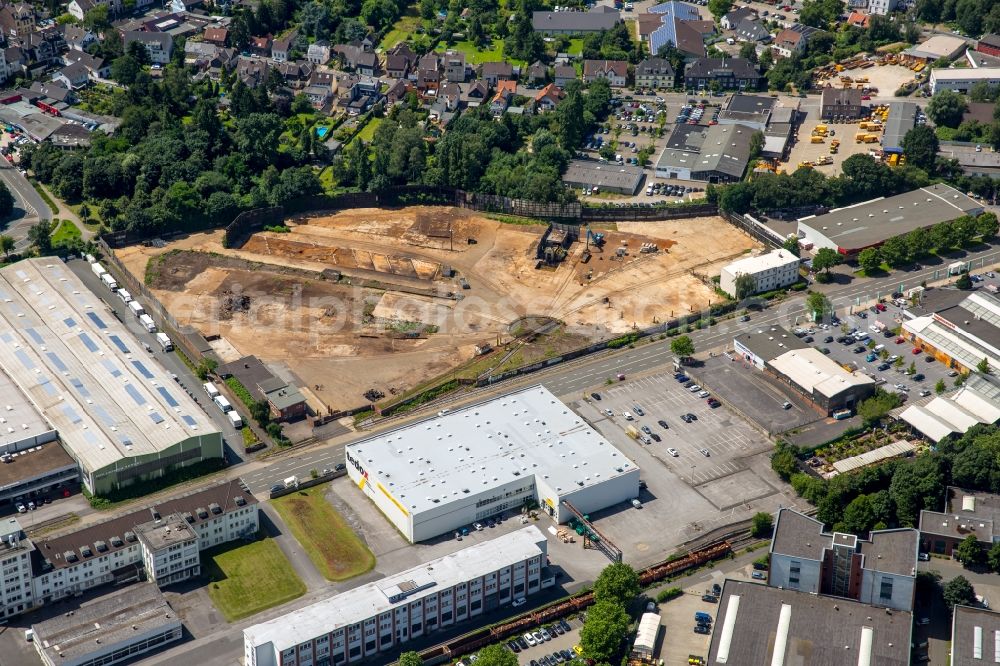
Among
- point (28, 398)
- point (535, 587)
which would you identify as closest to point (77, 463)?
point (28, 398)

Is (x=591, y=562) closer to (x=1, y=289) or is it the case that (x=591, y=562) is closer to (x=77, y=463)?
(x=77, y=463)

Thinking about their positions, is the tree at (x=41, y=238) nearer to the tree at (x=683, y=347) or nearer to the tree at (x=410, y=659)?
the tree at (x=683, y=347)

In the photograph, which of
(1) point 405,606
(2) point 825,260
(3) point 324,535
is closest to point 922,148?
(2) point 825,260

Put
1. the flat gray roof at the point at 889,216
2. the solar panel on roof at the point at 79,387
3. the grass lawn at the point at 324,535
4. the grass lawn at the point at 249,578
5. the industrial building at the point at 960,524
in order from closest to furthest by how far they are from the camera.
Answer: the grass lawn at the point at 249,578, the industrial building at the point at 960,524, the grass lawn at the point at 324,535, the solar panel on roof at the point at 79,387, the flat gray roof at the point at 889,216

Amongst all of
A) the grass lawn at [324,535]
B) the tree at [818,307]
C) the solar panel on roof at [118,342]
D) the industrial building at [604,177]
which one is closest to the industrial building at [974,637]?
the grass lawn at [324,535]

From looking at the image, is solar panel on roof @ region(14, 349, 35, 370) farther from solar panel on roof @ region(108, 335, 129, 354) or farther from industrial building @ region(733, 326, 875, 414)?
industrial building @ region(733, 326, 875, 414)

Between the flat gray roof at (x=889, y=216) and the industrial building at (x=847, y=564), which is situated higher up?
the flat gray roof at (x=889, y=216)

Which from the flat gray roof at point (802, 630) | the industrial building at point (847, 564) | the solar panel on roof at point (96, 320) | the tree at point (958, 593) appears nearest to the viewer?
the flat gray roof at point (802, 630)
